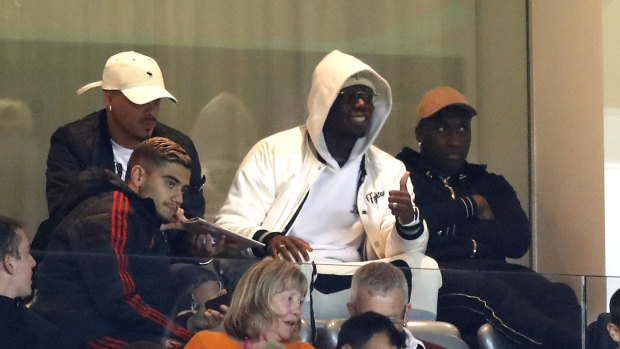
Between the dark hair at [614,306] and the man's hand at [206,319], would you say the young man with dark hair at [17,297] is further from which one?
the dark hair at [614,306]

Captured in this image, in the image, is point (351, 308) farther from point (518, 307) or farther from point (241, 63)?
point (241, 63)

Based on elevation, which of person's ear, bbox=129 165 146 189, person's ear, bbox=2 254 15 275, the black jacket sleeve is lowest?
the black jacket sleeve

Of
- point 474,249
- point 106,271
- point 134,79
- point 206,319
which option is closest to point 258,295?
point 206,319

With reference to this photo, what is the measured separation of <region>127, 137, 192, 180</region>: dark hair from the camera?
431 cm

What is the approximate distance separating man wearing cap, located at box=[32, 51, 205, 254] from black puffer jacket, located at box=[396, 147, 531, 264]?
106 cm

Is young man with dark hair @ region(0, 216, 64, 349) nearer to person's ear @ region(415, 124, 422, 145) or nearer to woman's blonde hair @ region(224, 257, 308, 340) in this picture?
woman's blonde hair @ region(224, 257, 308, 340)

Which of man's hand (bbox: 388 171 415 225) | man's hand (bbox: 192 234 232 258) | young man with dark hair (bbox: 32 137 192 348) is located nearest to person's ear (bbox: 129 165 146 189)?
young man with dark hair (bbox: 32 137 192 348)

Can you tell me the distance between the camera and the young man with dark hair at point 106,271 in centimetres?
383

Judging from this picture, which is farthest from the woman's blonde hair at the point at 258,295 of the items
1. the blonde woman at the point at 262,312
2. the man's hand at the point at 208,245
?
the man's hand at the point at 208,245

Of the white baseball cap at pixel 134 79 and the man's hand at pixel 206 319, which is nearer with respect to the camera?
the man's hand at pixel 206 319

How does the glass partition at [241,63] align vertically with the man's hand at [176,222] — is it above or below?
above

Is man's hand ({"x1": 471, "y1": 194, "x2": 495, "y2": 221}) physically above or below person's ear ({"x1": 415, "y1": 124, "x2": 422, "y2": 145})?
below

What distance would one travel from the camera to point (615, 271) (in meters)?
6.20

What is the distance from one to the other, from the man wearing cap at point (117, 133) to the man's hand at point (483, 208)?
1307 mm
